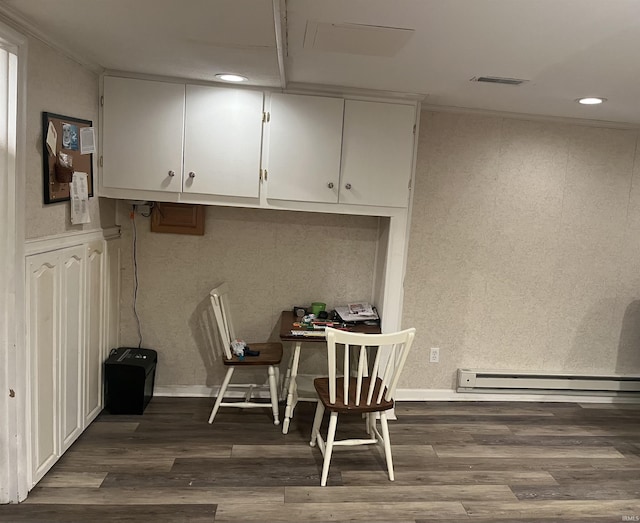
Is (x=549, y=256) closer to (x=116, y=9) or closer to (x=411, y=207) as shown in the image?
(x=411, y=207)

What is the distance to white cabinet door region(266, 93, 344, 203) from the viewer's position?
308 centimetres

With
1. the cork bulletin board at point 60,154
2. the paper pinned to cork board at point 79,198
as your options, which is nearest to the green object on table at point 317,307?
the paper pinned to cork board at point 79,198

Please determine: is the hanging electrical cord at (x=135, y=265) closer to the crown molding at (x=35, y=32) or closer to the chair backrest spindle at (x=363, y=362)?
the crown molding at (x=35, y=32)

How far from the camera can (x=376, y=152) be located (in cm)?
316

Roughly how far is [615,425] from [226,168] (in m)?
3.25

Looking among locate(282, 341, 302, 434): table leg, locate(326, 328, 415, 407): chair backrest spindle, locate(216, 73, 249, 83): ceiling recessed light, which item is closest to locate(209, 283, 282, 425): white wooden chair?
locate(282, 341, 302, 434): table leg

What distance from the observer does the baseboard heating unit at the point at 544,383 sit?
12.4 ft

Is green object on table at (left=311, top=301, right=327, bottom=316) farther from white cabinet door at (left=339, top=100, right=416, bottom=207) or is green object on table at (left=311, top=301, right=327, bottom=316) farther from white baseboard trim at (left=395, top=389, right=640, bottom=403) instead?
white baseboard trim at (left=395, top=389, right=640, bottom=403)

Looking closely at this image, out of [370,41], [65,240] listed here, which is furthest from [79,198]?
[370,41]

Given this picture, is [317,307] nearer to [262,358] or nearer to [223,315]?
[262,358]

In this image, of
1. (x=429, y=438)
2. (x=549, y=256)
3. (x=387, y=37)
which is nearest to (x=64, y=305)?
(x=387, y=37)

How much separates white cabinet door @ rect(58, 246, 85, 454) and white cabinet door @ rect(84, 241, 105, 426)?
9 centimetres

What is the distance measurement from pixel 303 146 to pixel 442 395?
2140mm

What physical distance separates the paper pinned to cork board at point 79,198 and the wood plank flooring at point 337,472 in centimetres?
128
